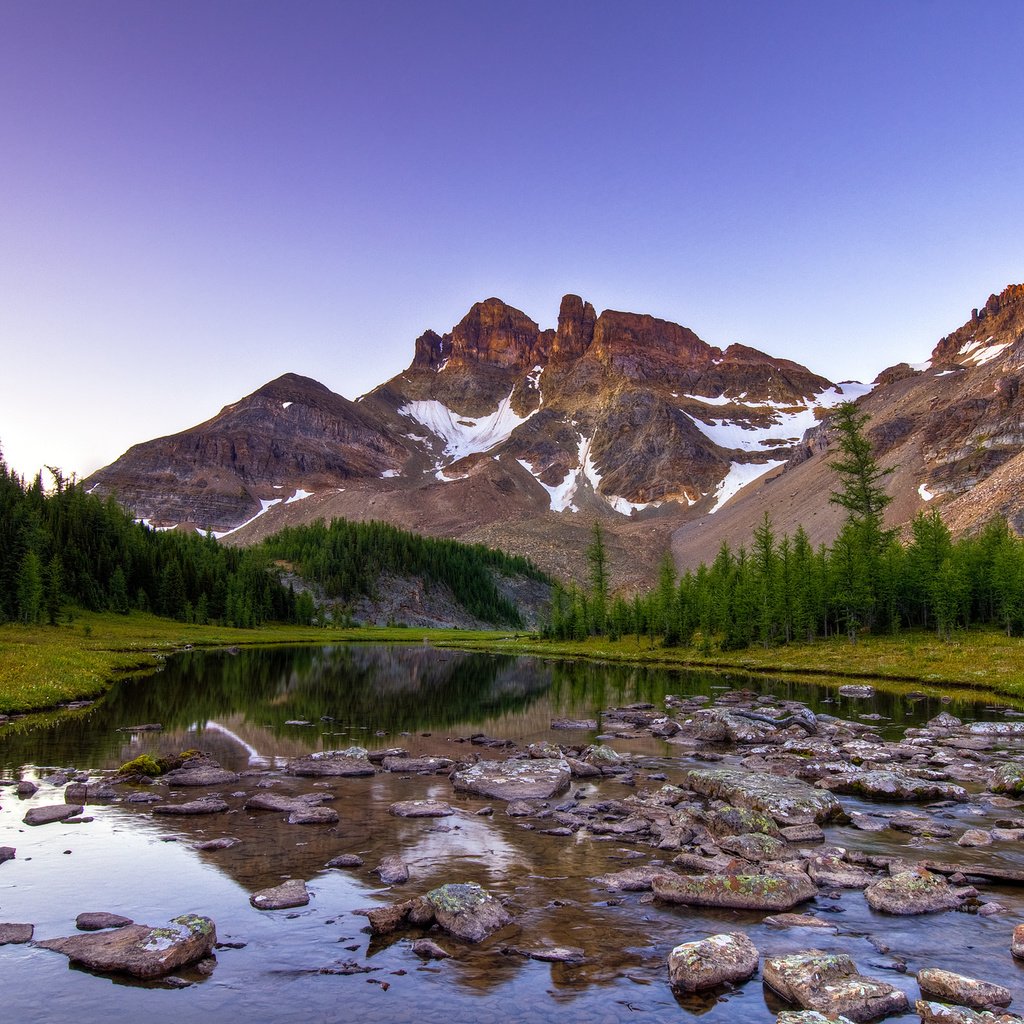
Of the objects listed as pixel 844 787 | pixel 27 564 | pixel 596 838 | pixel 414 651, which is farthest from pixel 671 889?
pixel 414 651

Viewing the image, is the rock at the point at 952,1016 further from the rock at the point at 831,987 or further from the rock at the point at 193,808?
the rock at the point at 193,808

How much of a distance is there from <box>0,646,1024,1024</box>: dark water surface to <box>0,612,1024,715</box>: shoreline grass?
1394 cm

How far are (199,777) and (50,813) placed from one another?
5684mm

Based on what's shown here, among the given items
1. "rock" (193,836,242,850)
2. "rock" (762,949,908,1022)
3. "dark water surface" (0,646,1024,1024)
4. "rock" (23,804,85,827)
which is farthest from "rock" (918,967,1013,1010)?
"rock" (23,804,85,827)

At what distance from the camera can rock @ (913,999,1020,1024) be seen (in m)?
9.49

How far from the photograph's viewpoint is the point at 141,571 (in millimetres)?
128750

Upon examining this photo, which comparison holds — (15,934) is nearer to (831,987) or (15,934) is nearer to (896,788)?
(831,987)

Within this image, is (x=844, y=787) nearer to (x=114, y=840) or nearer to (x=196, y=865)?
(x=196, y=865)

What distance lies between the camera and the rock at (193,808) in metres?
21.1

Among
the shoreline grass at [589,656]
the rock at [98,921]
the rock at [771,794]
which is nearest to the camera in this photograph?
the rock at [98,921]

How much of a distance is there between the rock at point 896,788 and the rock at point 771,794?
2160 millimetres

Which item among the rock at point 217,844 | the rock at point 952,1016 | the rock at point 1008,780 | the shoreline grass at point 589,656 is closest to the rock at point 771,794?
the rock at point 1008,780

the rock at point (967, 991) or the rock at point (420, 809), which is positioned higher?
the rock at point (967, 991)

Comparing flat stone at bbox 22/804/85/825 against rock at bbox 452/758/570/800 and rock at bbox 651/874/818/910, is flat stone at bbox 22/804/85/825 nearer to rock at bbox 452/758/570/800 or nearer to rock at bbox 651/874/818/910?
rock at bbox 452/758/570/800
